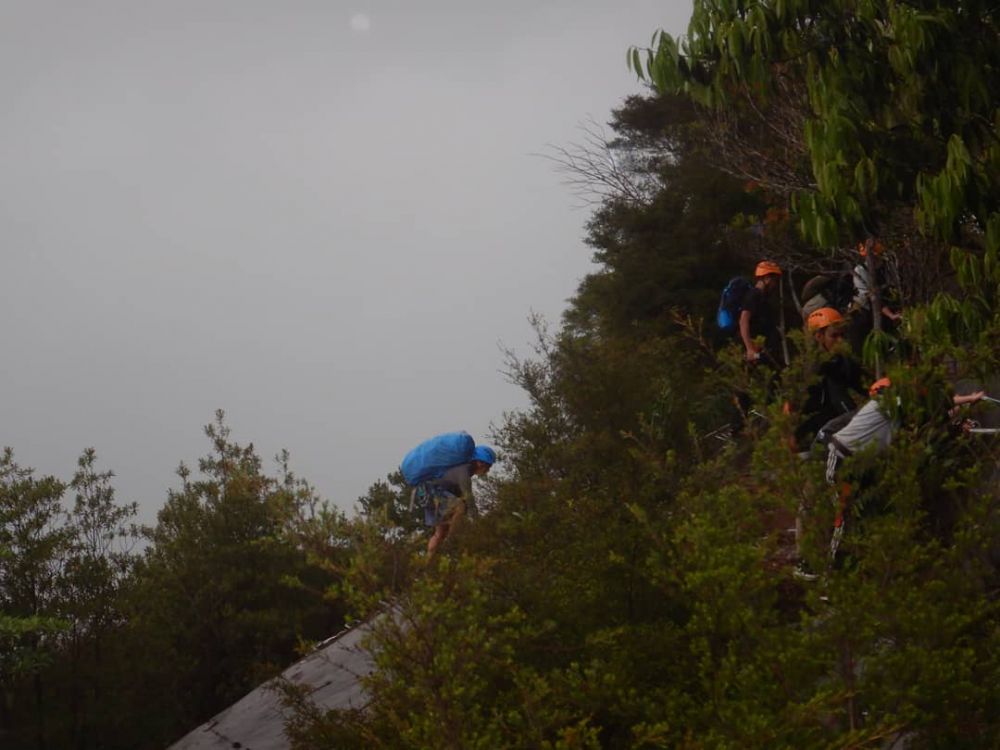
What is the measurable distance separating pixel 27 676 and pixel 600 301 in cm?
1283

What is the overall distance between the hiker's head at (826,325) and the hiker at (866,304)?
2.51m

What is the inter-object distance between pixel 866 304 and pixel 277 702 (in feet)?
26.1

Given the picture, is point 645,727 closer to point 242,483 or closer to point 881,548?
point 881,548

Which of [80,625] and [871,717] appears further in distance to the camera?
[80,625]

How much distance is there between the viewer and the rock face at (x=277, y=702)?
1225 centimetres

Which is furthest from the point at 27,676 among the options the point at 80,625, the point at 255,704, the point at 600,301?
the point at 600,301

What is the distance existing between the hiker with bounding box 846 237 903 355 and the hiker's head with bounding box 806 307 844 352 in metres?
2.51

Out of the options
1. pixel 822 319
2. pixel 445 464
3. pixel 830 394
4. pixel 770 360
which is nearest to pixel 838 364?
pixel 830 394

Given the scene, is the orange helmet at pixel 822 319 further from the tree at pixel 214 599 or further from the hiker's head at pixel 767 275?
the tree at pixel 214 599

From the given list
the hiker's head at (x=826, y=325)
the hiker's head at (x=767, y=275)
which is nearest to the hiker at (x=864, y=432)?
the hiker's head at (x=826, y=325)

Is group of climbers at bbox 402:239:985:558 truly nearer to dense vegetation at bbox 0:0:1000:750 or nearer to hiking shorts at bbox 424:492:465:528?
hiking shorts at bbox 424:492:465:528

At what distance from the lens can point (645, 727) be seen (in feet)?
19.8

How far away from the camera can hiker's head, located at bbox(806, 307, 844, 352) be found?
834 centimetres

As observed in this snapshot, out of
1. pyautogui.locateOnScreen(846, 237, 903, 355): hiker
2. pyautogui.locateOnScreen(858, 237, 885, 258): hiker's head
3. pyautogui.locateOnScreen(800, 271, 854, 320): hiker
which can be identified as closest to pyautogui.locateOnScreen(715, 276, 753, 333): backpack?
pyautogui.locateOnScreen(800, 271, 854, 320): hiker
